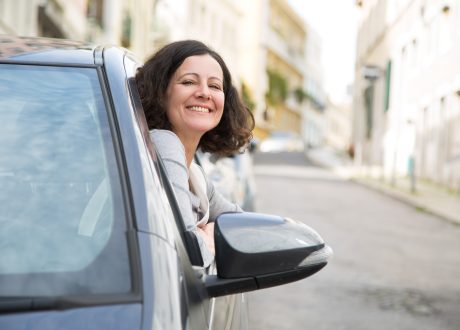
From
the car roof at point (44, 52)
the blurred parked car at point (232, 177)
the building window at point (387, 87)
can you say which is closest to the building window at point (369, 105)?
the building window at point (387, 87)

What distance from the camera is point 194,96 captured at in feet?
8.98

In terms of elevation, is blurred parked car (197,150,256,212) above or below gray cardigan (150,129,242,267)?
below

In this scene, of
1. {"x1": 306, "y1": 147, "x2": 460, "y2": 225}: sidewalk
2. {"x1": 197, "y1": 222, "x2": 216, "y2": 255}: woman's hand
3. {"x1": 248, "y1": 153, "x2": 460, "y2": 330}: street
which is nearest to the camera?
{"x1": 197, "y1": 222, "x2": 216, "y2": 255}: woman's hand

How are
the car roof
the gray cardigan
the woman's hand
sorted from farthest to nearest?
the woman's hand
the gray cardigan
the car roof

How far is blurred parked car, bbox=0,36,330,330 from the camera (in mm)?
1571

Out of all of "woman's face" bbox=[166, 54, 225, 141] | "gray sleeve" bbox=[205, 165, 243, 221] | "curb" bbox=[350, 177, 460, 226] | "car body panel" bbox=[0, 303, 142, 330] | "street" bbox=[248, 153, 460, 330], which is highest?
"woman's face" bbox=[166, 54, 225, 141]

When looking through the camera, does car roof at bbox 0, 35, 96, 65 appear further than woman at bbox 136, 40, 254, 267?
No

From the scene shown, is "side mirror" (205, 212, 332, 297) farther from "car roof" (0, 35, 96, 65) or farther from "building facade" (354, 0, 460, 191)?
"building facade" (354, 0, 460, 191)

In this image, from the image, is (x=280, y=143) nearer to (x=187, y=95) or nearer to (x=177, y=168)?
(x=187, y=95)

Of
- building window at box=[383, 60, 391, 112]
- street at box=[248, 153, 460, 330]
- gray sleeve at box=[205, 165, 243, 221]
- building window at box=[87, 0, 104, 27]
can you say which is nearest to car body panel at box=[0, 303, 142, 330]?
gray sleeve at box=[205, 165, 243, 221]

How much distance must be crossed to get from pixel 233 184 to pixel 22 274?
505cm

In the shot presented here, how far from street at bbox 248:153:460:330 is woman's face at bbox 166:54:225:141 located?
9.59 ft

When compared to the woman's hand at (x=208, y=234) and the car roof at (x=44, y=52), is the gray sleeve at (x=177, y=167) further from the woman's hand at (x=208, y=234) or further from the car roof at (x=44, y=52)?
the car roof at (x=44, y=52)

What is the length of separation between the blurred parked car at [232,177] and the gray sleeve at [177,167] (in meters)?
2.69
